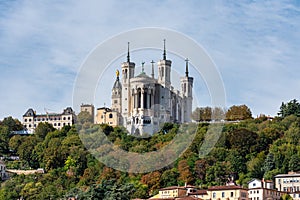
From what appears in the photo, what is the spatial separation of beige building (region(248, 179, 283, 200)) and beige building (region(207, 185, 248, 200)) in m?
0.38

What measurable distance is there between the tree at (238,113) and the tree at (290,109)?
441 centimetres

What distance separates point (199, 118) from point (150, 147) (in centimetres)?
968

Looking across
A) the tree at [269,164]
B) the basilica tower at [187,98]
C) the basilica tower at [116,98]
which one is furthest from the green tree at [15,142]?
the tree at [269,164]

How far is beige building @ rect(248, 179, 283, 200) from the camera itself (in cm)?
5341

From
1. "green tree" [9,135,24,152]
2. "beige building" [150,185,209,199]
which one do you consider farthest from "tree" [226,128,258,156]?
"green tree" [9,135,24,152]

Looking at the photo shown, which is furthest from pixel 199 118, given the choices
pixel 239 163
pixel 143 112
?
pixel 239 163

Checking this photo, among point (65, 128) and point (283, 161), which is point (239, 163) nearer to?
point (283, 161)

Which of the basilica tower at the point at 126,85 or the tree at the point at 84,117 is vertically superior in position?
the basilica tower at the point at 126,85

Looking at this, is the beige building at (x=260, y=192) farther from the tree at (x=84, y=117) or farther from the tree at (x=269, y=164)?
the tree at (x=84, y=117)

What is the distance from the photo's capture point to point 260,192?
53438 millimetres

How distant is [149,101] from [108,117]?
3714mm

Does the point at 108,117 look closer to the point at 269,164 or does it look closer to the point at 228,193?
the point at 269,164

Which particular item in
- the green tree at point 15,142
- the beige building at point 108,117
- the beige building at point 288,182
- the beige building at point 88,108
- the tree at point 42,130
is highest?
the beige building at point 88,108

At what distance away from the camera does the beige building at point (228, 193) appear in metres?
53.4
